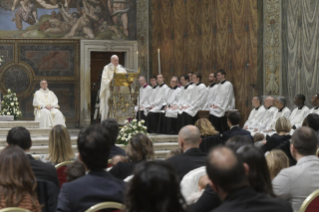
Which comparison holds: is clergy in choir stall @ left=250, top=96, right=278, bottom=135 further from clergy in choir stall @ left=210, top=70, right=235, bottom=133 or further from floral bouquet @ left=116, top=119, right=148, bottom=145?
floral bouquet @ left=116, top=119, right=148, bottom=145

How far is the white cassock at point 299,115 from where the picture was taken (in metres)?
9.66

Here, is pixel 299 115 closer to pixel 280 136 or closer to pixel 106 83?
pixel 280 136

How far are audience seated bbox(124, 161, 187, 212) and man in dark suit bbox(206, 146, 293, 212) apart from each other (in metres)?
0.22

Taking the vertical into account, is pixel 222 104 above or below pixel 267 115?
above

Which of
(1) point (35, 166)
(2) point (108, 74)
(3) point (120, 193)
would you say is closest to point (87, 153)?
(3) point (120, 193)

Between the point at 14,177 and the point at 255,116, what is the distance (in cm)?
852

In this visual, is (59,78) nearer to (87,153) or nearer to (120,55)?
(120,55)

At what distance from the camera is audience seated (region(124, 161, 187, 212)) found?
1962 millimetres

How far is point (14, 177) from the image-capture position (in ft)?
10.7

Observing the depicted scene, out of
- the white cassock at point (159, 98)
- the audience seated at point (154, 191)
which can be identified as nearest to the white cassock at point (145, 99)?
A: the white cassock at point (159, 98)

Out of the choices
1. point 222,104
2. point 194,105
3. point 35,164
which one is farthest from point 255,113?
point 35,164

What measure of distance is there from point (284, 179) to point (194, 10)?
12.0 m

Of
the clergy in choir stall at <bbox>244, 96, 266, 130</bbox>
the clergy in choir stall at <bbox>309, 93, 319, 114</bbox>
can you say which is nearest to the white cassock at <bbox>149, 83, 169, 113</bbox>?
the clergy in choir stall at <bbox>244, 96, 266, 130</bbox>

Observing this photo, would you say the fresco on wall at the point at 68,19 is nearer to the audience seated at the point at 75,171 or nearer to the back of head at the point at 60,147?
the back of head at the point at 60,147
